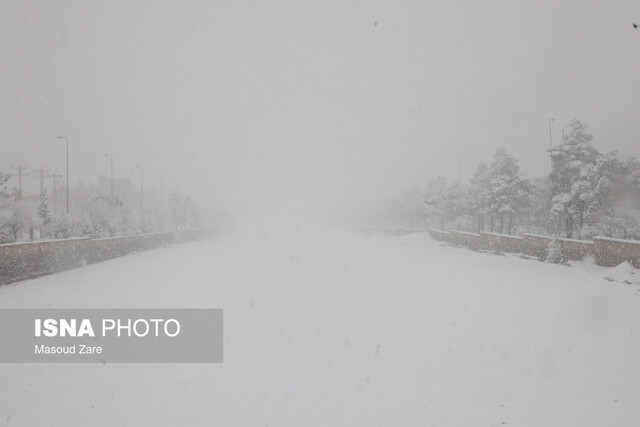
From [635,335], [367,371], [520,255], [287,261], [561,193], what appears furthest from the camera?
[561,193]

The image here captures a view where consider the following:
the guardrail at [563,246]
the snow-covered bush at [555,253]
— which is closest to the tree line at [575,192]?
the guardrail at [563,246]

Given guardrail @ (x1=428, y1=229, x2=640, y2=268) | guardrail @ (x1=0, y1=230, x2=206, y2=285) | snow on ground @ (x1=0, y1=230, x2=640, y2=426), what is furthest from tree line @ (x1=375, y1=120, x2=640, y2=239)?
guardrail @ (x1=0, y1=230, x2=206, y2=285)

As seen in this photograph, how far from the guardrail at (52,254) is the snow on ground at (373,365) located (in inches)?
49.9

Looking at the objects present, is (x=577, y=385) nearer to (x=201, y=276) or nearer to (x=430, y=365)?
(x=430, y=365)

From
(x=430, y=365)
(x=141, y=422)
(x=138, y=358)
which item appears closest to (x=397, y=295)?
(x=430, y=365)

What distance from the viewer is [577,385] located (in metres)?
8.78

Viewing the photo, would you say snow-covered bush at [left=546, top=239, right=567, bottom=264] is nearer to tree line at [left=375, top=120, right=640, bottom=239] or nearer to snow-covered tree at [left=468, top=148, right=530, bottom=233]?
tree line at [left=375, top=120, right=640, bottom=239]

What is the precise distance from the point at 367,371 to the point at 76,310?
33.5ft

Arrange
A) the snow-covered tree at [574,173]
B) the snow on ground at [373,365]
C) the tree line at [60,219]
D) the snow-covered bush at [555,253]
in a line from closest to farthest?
the snow on ground at [373,365] < the snow-covered bush at [555,253] < the snow-covered tree at [574,173] < the tree line at [60,219]

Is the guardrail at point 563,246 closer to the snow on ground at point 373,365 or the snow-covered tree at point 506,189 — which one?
the snow on ground at point 373,365

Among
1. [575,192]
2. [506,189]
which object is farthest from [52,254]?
[506,189]
